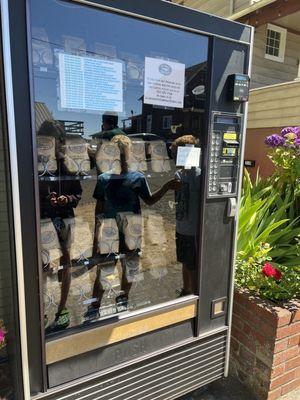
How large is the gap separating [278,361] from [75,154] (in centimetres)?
171

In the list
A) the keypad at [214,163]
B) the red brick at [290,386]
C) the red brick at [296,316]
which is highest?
the keypad at [214,163]

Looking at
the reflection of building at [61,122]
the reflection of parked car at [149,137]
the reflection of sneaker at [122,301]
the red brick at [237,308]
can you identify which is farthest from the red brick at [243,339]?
the reflection of building at [61,122]

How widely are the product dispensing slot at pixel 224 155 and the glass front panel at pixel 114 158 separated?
0.08m

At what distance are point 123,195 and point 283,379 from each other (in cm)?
153

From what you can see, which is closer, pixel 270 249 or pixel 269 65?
pixel 270 249

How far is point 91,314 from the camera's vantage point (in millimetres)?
1824

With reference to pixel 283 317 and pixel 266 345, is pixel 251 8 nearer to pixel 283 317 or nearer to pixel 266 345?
pixel 283 317

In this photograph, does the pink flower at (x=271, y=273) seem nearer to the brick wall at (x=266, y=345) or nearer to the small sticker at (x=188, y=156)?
the brick wall at (x=266, y=345)

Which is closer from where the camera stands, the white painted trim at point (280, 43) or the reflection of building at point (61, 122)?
the reflection of building at point (61, 122)

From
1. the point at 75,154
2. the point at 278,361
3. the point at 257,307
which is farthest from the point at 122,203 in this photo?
the point at 278,361

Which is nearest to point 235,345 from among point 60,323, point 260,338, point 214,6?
point 260,338

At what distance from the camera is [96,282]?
197 centimetres

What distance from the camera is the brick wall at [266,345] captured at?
1.95 m

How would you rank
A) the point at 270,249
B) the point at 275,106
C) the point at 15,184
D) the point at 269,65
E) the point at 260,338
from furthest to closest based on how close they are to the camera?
the point at 269,65, the point at 275,106, the point at 270,249, the point at 260,338, the point at 15,184
